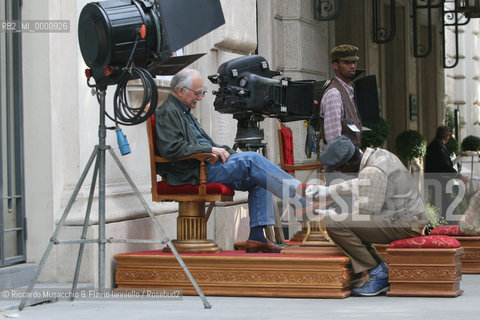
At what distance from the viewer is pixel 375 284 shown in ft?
23.4

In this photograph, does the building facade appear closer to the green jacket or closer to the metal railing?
the metal railing

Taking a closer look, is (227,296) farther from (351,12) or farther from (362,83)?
(351,12)

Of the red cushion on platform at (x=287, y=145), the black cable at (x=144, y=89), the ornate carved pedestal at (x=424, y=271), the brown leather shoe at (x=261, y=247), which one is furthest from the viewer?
the red cushion on platform at (x=287, y=145)

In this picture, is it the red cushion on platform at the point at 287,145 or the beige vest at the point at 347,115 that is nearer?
the beige vest at the point at 347,115

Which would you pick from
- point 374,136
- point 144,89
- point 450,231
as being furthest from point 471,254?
point 144,89

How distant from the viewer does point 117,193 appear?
7676 millimetres

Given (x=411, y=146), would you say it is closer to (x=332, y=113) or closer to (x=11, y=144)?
(x=332, y=113)


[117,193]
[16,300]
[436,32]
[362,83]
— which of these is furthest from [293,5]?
[436,32]

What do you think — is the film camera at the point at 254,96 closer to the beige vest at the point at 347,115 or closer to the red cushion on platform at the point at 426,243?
the beige vest at the point at 347,115

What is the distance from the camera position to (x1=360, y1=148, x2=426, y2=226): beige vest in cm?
711

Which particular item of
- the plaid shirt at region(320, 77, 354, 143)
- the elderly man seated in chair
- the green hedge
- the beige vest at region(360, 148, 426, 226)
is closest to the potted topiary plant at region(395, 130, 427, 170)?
the green hedge

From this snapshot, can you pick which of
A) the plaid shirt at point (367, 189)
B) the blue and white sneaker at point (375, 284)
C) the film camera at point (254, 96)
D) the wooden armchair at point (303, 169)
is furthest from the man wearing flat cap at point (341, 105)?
the blue and white sneaker at point (375, 284)

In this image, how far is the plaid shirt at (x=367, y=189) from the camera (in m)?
7.01

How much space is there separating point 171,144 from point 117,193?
0.68m
